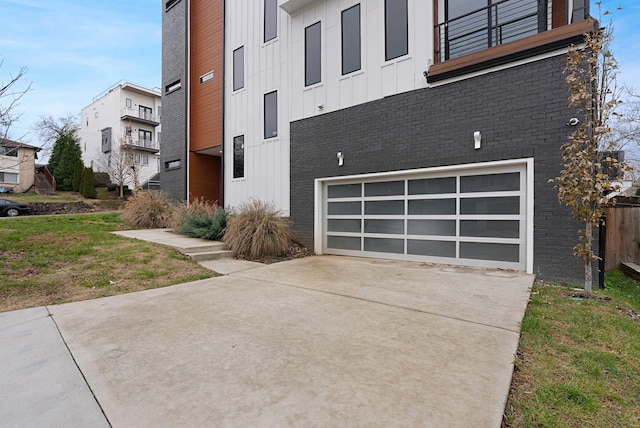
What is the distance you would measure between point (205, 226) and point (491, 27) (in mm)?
8554

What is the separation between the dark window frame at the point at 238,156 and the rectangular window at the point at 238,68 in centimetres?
196

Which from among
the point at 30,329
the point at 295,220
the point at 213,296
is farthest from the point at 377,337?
the point at 295,220

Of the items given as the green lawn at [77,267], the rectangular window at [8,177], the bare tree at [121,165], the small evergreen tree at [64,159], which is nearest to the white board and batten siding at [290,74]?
the green lawn at [77,267]

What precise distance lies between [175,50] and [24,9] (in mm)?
6510

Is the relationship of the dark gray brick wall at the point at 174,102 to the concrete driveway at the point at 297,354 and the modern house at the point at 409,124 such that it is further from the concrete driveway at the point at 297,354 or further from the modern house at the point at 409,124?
the concrete driveway at the point at 297,354

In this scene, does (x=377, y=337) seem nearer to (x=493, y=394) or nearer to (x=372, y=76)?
(x=493, y=394)

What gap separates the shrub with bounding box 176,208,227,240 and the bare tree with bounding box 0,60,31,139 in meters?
4.24

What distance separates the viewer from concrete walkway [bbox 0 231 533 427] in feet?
5.90

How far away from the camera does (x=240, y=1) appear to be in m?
11.2

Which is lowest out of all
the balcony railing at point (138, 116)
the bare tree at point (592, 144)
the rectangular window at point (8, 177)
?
the bare tree at point (592, 144)

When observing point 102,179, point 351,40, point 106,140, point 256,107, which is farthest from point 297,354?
point 106,140

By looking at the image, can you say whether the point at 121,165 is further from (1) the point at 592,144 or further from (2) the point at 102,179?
(1) the point at 592,144

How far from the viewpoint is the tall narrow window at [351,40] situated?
7855mm

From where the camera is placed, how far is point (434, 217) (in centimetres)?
668
